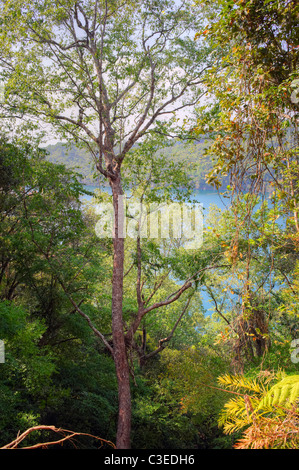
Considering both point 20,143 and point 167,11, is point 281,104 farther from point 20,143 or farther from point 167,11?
point 20,143

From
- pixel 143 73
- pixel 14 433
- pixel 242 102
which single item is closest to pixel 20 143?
pixel 143 73

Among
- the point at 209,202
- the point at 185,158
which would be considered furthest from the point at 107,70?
the point at 209,202

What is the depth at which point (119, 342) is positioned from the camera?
7195 mm

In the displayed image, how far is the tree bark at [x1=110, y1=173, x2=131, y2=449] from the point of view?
6840 mm

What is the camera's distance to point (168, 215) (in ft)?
47.8

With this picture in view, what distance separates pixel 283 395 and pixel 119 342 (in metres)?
6.24

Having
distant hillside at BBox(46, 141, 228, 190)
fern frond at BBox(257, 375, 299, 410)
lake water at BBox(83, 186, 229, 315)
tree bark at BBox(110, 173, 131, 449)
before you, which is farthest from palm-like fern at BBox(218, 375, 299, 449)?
tree bark at BBox(110, 173, 131, 449)

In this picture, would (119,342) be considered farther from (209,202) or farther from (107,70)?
(209,202)

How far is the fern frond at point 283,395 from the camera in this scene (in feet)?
4.19

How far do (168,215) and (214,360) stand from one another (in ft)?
22.6

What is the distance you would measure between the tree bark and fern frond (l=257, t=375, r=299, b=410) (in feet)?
20.2

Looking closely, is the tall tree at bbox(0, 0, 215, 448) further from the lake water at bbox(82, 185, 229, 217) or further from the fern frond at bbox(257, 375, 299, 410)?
the fern frond at bbox(257, 375, 299, 410)

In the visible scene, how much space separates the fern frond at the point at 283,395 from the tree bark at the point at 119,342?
20.2ft

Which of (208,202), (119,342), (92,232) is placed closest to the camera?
(119,342)
